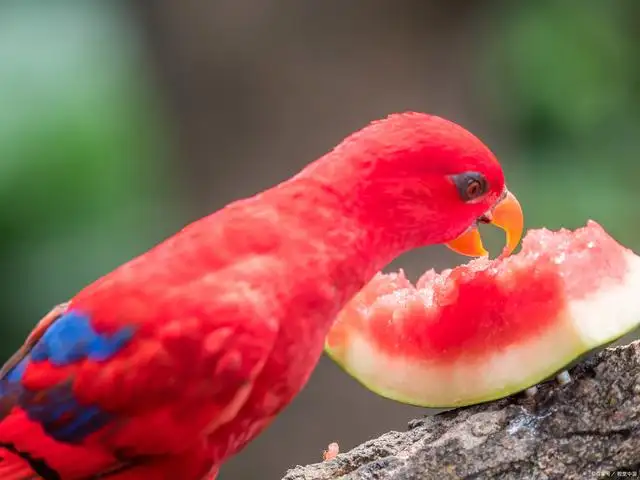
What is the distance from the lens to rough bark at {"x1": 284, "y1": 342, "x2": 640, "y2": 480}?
1.08m

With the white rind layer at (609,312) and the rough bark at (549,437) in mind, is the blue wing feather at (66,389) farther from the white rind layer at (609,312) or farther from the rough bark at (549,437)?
the white rind layer at (609,312)

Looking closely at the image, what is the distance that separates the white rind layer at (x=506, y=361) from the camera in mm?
1062

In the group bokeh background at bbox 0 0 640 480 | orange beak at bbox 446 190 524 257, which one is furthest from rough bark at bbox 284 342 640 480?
bokeh background at bbox 0 0 640 480

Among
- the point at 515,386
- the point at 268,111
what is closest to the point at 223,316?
the point at 515,386

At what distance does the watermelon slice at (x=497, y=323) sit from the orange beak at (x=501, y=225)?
6 cm

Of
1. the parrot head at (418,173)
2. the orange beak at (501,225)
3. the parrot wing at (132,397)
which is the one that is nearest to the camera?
the parrot wing at (132,397)

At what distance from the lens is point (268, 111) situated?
333 cm

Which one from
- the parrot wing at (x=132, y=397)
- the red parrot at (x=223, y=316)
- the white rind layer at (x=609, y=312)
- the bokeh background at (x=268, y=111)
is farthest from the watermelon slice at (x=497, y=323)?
the bokeh background at (x=268, y=111)

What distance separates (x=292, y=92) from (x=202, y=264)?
2.45 meters

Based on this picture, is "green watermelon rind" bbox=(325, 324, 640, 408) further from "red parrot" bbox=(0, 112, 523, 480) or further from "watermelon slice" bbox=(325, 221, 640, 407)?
"red parrot" bbox=(0, 112, 523, 480)

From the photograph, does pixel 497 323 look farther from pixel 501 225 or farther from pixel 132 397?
pixel 132 397

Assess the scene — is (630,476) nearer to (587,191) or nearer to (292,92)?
(587,191)

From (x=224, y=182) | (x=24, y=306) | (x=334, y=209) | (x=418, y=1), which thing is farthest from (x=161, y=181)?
(x=334, y=209)

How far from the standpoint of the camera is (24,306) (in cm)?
254
